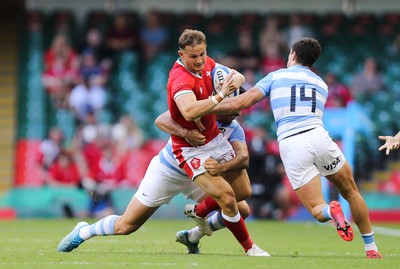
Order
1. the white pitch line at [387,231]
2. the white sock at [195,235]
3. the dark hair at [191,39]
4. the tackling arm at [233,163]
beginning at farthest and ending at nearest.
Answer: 1. the white pitch line at [387,231]
2. the white sock at [195,235]
3. the tackling arm at [233,163]
4. the dark hair at [191,39]

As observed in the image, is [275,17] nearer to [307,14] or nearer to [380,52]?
[307,14]

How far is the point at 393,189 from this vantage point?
2194 centimetres

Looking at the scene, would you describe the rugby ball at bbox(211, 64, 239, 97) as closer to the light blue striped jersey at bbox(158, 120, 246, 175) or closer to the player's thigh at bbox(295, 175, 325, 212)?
the light blue striped jersey at bbox(158, 120, 246, 175)

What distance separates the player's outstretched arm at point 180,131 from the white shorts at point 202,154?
0.31 ft

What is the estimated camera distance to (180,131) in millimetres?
9789

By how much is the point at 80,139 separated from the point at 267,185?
441 cm

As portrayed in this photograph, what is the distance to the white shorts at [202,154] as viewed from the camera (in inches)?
384

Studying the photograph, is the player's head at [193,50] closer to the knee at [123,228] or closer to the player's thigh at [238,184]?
the player's thigh at [238,184]

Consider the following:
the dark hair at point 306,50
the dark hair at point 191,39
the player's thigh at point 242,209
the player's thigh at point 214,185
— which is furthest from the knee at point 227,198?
the dark hair at point 306,50

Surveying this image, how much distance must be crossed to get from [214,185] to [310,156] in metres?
1.04

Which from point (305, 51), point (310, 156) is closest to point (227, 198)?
point (310, 156)

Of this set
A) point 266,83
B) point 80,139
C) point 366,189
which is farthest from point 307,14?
point 266,83

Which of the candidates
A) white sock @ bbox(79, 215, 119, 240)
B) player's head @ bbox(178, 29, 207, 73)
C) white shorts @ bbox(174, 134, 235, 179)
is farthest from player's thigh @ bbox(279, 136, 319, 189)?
white sock @ bbox(79, 215, 119, 240)

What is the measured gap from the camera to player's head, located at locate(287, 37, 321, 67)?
393 inches
